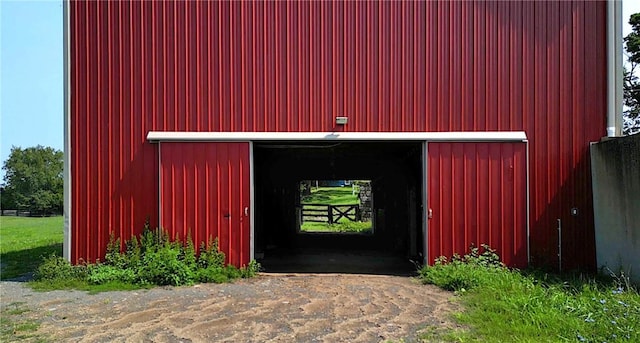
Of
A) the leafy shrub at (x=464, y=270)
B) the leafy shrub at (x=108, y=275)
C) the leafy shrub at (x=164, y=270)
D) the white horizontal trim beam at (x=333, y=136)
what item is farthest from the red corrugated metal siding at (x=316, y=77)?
the leafy shrub at (x=464, y=270)

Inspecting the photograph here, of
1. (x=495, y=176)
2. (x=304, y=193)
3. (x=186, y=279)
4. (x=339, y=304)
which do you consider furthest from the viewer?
(x=304, y=193)

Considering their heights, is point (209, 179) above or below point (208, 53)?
below

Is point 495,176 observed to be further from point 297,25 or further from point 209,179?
point 209,179

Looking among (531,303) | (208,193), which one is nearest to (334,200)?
(208,193)

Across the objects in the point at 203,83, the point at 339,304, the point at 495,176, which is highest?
the point at 203,83

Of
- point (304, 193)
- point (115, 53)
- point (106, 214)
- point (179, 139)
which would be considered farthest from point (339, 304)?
point (304, 193)

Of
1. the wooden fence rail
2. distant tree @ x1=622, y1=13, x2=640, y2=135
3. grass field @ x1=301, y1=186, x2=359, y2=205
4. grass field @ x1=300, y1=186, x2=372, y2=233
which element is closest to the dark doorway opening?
grass field @ x1=300, y1=186, x2=372, y2=233

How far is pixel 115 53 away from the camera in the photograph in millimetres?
7910

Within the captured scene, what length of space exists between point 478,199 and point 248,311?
3.92m

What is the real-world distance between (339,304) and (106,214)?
406 cm

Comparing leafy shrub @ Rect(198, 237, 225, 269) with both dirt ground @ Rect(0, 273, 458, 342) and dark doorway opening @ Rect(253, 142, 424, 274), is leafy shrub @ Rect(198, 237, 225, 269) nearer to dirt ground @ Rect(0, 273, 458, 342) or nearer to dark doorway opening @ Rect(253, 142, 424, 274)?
dirt ground @ Rect(0, 273, 458, 342)

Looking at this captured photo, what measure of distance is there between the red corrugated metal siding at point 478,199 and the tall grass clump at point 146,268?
2933 mm

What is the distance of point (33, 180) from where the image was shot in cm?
4409

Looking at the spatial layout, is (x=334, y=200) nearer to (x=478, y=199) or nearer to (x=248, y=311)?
(x=478, y=199)
